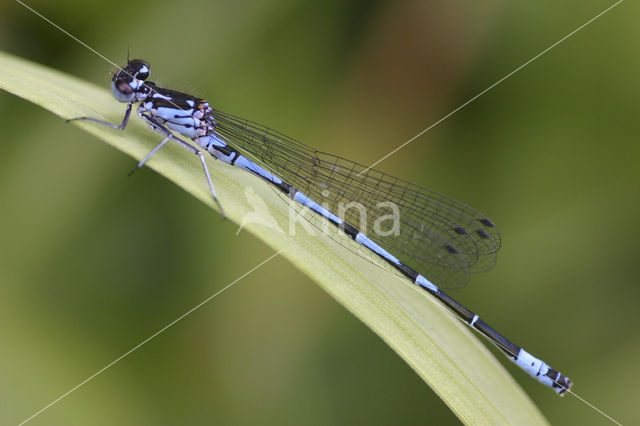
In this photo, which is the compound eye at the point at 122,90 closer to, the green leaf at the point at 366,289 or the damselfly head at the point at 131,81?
the damselfly head at the point at 131,81

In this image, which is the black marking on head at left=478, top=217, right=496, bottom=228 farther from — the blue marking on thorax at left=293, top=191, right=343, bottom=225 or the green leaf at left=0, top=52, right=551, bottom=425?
the blue marking on thorax at left=293, top=191, right=343, bottom=225

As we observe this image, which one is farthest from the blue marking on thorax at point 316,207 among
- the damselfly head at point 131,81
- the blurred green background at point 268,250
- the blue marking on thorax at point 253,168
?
the damselfly head at point 131,81

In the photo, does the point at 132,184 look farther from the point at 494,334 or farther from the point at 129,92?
the point at 494,334

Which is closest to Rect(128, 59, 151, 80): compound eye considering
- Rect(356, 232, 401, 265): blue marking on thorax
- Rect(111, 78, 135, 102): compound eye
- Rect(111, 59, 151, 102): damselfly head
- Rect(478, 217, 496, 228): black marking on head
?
Rect(111, 59, 151, 102): damselfly head

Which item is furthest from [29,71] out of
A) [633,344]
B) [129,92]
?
[633,344]

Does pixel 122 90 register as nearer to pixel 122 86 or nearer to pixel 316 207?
pixel 122 86

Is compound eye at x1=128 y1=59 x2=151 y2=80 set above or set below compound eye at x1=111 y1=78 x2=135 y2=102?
above
